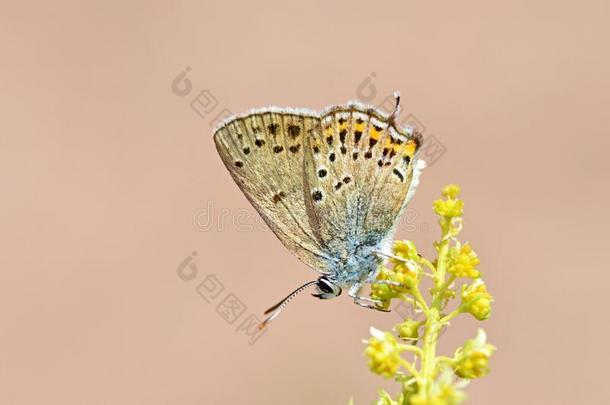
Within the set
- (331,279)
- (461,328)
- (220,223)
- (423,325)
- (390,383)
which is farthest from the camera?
(220,223)

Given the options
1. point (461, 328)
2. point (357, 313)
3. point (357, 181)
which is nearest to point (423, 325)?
point (357, 181)

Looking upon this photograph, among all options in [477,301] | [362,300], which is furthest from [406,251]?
[362,300]

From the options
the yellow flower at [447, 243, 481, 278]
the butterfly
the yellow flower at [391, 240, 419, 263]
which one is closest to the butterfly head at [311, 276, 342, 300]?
the butterfly

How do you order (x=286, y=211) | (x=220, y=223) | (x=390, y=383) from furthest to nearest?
(x=220, y=223), (x=390, y=383), (x=286, y=211)

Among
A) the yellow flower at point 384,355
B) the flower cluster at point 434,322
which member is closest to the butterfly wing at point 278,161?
the flower cluster at point 434,322

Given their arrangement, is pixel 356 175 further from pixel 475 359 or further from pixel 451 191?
pixel 475 359

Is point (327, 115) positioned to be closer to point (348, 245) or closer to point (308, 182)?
point (308, 182)

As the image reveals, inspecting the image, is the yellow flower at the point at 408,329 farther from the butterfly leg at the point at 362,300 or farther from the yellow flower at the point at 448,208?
the yellow flower at the point at 448,208
